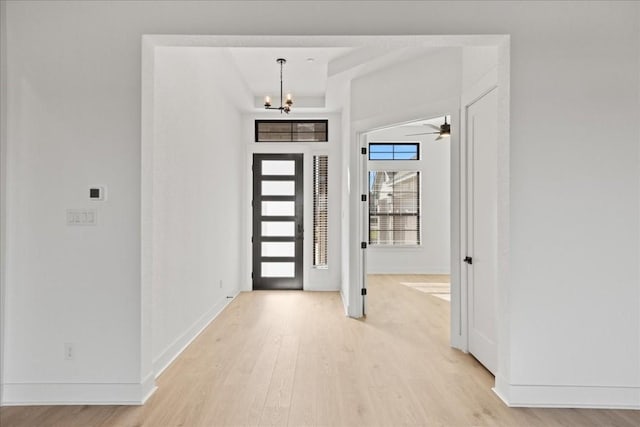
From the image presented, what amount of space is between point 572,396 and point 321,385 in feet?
5.58

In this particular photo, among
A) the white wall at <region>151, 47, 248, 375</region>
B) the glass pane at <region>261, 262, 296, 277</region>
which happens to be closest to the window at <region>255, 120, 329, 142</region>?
the white wall at <region>151, 47, 248, 375</region>

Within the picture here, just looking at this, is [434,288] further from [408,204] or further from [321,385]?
[321,385]

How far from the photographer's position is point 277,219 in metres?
6.29

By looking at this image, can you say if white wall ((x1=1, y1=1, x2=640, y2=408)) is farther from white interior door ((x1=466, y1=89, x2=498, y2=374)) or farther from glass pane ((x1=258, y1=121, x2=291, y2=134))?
glass pane ((x1=258, y1=121, x2=291, y2=134))

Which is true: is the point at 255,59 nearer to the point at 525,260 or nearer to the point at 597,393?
the point at 525,260

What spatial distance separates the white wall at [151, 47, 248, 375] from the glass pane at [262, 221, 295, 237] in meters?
0.76

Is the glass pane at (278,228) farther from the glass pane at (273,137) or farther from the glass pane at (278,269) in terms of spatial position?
the glass pane at (273,137)

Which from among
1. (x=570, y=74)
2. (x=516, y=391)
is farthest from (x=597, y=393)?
(x=570, y=74)

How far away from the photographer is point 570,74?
8.20 feet

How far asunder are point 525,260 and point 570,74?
1278mm

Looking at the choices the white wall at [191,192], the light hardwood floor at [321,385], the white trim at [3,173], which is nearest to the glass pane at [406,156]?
the white wall at [191,192]

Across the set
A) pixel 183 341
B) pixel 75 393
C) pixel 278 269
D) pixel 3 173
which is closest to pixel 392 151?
pixel 278 269

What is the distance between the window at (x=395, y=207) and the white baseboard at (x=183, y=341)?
13.9 ft

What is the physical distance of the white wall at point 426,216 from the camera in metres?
7.97
